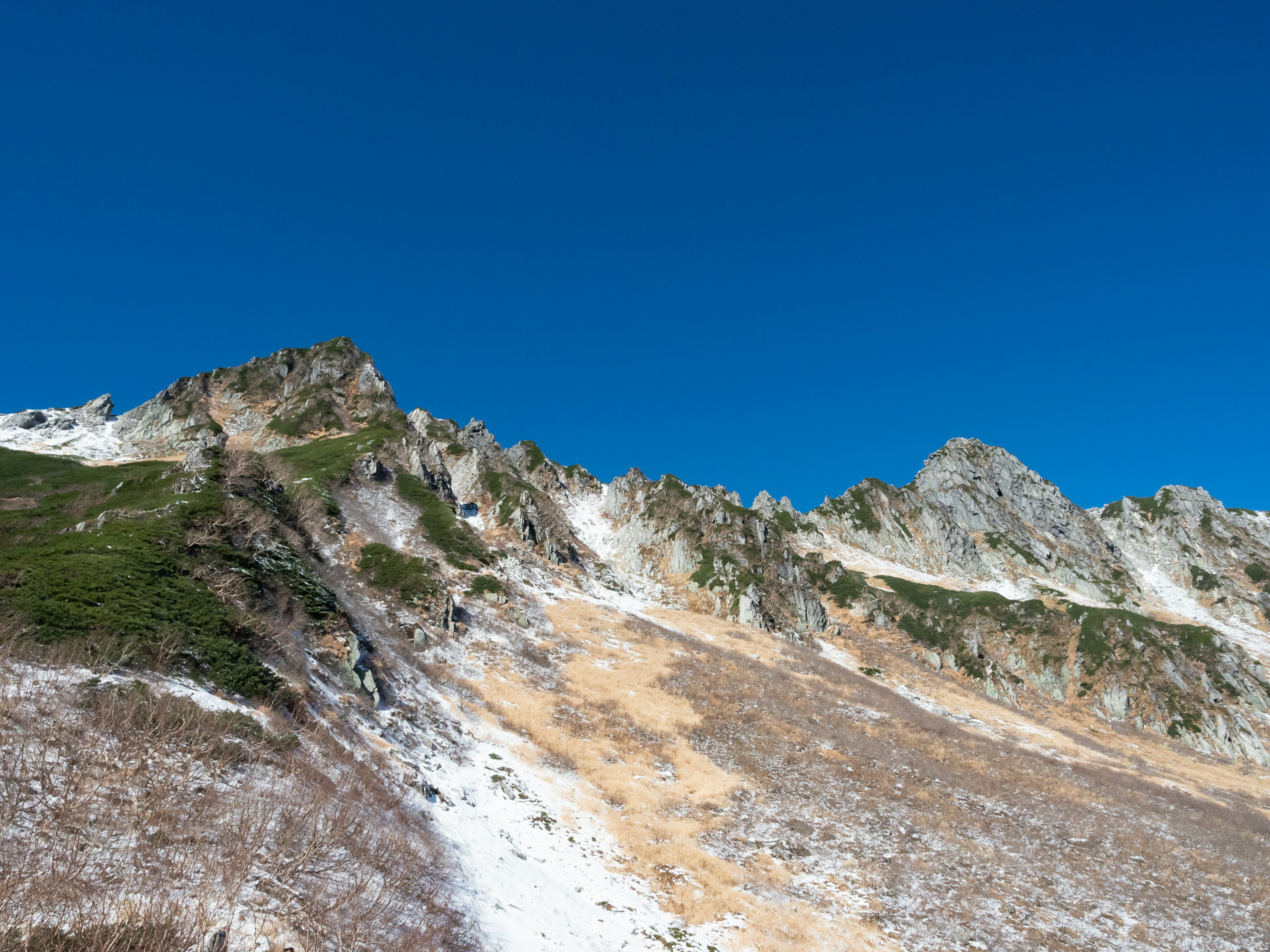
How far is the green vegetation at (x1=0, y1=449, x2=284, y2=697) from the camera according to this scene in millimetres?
14781

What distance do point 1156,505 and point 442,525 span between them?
606 feet

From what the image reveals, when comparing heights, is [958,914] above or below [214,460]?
below

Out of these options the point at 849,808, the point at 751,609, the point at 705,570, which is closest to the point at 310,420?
the point at 705,570

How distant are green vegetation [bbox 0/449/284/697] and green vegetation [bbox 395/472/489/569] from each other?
2606 centimetres

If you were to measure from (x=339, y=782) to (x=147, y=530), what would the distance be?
15.9 metres

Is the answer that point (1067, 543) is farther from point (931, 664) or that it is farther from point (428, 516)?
point (428, 516)

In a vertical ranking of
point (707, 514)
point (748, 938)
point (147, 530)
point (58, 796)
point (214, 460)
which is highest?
point (707, 514)

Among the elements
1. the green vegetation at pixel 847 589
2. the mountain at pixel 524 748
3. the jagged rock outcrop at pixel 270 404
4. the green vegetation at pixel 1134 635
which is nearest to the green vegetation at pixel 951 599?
the green vegetation at pixel 847 589

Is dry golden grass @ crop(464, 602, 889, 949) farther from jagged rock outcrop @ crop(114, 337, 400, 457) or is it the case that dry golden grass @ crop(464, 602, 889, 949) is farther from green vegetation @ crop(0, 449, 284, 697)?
jagged rock outcrop @ crop(114, 337, 400, 457)

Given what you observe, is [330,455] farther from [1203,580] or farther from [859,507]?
[1203,580]

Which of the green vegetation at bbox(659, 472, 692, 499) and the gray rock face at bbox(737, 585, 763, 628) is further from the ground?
the green vegetation at bbox(659, 472, 692, 499)

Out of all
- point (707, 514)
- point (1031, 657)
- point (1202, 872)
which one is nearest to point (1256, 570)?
point (1031, 657)

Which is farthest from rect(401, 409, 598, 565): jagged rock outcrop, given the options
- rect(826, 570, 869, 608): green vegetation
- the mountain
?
rect(826, 570, 869, 608): green vegetation

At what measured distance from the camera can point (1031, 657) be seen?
258ft
